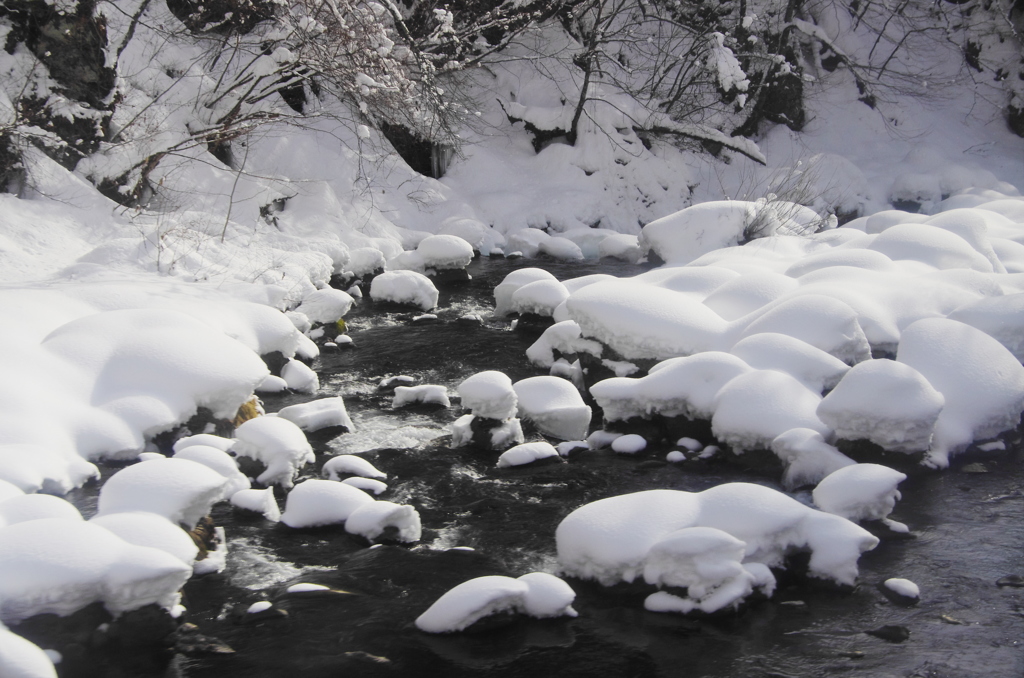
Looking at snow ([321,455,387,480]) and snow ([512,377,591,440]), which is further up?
snow ([512,377,591,440])

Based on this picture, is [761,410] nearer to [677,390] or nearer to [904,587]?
[677,390]

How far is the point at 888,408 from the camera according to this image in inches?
194

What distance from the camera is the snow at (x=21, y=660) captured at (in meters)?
2.80

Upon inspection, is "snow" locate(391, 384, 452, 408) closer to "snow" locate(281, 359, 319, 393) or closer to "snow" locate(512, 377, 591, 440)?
"snow" locate(512, 377, 591, 440)

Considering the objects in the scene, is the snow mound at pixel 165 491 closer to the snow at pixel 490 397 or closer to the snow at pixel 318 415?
the snow at pixel 318 415

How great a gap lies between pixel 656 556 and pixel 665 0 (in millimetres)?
14231

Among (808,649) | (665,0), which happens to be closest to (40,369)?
(808,649)

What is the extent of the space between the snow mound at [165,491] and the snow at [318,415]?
1551 millimetres

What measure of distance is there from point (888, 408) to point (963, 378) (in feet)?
3.62

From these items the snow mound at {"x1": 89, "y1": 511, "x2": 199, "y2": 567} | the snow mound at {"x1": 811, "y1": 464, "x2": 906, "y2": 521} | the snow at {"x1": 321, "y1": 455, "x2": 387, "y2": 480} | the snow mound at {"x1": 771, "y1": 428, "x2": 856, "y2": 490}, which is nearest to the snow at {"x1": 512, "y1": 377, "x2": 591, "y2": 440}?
the snow at {"x1": 321, "y1": 455, "x2": 387, "y2": 480}

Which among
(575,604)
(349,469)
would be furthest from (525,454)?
(575,604)

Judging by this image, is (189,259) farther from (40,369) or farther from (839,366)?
(839,366)

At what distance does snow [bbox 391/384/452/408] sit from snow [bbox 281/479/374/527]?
1789 millimetres

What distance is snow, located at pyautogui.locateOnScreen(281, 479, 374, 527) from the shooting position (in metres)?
4.42
